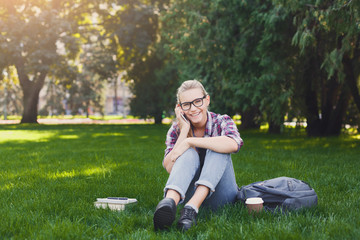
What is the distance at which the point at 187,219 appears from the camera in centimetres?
317

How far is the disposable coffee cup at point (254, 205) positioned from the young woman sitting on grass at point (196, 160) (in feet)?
0.98

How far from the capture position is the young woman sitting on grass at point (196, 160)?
10.6 feet

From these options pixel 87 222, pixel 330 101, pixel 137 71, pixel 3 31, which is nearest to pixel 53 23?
→ pixel 3 31

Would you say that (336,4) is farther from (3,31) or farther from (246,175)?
(3,31)

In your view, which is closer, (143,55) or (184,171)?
(184,171)

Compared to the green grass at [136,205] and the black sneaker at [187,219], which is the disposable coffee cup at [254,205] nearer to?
the green grass at [136,205]

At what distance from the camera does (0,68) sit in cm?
2572

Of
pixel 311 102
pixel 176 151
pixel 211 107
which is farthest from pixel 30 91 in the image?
pixel 176 151

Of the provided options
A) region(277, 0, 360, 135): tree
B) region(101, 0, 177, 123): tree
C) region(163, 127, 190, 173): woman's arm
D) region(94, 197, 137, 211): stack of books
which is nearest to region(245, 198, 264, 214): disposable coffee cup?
region(163, 127, 190, 173): woman's arm

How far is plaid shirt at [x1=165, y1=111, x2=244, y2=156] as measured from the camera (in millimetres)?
3754

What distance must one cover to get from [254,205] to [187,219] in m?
0.69

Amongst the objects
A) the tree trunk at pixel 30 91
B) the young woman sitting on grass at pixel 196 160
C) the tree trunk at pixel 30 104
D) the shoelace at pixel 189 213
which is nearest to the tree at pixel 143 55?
the tree trunk at pixel 30 91

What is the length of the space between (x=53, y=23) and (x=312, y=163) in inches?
810

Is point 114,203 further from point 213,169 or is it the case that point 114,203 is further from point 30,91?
point 30,91
